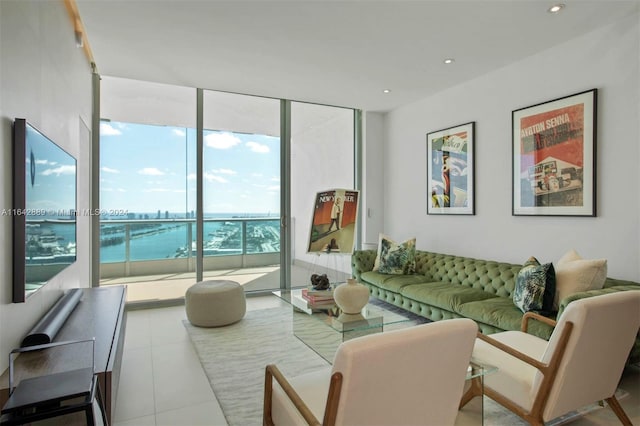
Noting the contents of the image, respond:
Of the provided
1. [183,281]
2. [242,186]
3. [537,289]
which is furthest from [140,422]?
[242,186]

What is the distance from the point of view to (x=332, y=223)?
16.4 ft

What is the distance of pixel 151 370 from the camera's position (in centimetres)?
296

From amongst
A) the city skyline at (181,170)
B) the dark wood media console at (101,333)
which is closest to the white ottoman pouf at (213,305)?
the dark wood media console at (101,333)

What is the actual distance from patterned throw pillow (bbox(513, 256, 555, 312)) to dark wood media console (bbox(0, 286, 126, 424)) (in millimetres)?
2859

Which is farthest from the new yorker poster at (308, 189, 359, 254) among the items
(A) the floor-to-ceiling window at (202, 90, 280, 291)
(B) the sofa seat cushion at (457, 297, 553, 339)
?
(B) the sofa seat cushion at (457, 297, 553, 339)

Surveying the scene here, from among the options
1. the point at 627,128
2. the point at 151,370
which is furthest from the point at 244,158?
the point at 627,128

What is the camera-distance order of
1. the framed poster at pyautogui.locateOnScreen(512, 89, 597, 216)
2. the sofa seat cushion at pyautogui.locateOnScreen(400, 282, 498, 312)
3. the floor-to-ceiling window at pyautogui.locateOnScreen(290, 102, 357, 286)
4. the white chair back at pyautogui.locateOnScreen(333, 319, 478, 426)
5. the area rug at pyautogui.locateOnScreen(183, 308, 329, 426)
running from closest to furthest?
the white chair back at pyautogui.locateOnScreen(333, 319, 478, 426) < the area rug at pyautogui.locateOnScreen(183, 308, 329, 426) < the framed poster at pyautogui.locateOnScreen(512, 89, 597, 216) < the sofa seat cushion at pyautogui.locateOnScreen(400, 282, 498, 312) < the floor-to-ceiling window at pyautogui.locateOnScreen(290, 102, 357, 286)

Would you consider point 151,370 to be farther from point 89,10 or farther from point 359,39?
point 359,39

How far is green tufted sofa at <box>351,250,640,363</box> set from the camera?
295 centimetres

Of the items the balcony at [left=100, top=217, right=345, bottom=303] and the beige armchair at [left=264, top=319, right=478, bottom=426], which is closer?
the beige armchair at [left=264, top=319, right=478, bottom=426]

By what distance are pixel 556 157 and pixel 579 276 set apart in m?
1.33

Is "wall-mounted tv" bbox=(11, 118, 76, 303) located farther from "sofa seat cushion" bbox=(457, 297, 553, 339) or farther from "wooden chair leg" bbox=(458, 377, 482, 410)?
"sofa seat cushion" bbox=(457, 297, 553, 339)

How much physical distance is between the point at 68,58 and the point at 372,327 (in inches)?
130

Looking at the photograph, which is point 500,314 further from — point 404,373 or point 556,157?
point 404,373
